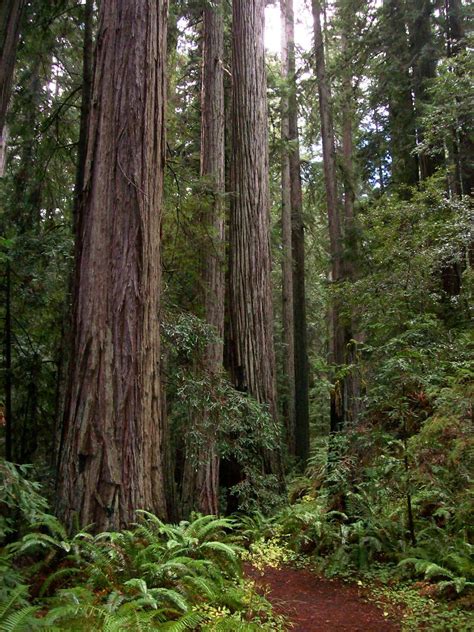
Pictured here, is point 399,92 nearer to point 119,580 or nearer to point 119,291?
point 119,291

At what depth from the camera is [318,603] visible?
4953mm

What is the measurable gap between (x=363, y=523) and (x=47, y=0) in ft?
26.0

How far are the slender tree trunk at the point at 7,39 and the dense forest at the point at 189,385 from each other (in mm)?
32

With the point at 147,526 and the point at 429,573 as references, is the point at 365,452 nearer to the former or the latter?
the point at 429,573

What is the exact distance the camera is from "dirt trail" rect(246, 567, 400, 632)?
443cm

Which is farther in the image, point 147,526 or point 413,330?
point 413,330

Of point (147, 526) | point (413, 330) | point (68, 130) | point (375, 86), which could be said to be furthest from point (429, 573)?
point (375, 86)

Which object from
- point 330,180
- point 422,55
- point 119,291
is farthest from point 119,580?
point 422,55

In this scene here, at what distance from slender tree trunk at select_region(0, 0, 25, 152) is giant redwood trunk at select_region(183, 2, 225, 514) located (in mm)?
3188

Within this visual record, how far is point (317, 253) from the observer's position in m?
22.2

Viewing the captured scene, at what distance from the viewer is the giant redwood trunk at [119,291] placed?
4.85 m

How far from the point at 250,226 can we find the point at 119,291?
4.55m

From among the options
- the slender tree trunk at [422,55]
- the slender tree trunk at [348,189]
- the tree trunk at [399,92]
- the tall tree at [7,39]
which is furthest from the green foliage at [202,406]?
the slender tree trunk at [422,55]

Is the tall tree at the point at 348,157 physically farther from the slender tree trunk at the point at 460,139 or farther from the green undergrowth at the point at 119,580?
the green undergrowth at the point at 119,580
